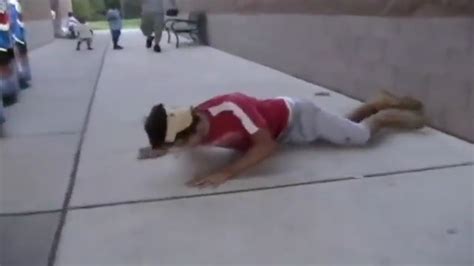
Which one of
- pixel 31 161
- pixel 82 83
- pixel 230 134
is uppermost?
pixel 230 134

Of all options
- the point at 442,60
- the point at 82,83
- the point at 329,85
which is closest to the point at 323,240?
the point at 442,60

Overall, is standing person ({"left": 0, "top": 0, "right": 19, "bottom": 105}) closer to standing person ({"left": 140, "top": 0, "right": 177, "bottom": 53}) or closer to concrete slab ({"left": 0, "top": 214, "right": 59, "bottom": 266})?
concrete slab ({"left": 0, "top": 214, "right": 59, "bottom": 266})

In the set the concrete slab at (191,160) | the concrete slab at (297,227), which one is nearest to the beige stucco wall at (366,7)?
the concrete slab at (191,160)

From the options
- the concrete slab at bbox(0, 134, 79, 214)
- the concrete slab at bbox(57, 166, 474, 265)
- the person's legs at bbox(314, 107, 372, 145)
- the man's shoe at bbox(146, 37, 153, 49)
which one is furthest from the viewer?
the man's shoe at bbox(146, 37, 153, 49)

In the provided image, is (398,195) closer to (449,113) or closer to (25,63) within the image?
(449,113)

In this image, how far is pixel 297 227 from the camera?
262cm

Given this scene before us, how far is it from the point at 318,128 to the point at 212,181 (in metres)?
0.97

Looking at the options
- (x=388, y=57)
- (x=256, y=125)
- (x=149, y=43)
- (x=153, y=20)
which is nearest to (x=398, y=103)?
(x=388, y=57)

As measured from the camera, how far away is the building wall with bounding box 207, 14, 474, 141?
154 inches

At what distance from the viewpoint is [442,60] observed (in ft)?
13.4

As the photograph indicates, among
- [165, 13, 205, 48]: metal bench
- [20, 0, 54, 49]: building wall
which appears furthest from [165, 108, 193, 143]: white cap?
[20, 0, 54, 49]: building wall

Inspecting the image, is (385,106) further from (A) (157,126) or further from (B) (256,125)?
(A) (157,126)

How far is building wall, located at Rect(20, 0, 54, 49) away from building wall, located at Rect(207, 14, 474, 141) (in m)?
9.09

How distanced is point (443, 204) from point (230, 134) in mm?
1180
